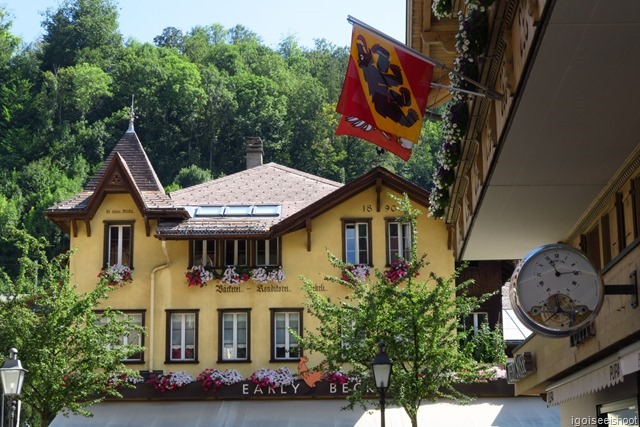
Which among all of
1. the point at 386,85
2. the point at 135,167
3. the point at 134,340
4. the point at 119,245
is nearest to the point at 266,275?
the point at 134,340

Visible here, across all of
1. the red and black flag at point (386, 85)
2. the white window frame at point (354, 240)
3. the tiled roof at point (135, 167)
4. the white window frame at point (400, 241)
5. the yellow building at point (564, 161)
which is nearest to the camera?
the yellow building at point (564, 161)

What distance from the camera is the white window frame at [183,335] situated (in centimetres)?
3716

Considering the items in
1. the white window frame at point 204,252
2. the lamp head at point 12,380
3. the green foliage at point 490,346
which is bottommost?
the lamp head at point 12,380

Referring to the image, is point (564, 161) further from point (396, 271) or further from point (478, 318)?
point (478, 318)

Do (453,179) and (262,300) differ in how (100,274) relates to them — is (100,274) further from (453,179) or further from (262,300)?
(453,179)

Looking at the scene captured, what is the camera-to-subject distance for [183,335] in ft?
123

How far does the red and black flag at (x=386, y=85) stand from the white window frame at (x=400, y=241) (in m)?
20.4

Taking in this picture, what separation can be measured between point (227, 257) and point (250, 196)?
3.45m

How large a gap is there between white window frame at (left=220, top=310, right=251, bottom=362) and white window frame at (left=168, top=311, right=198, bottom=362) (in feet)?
2.58

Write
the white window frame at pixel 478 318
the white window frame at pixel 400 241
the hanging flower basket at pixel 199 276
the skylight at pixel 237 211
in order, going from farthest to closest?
the white window frame at pixel 478 318 → the skylight at pixel 237 211 → the white window frame at pixel 400 241 → the hanging flower basket at pixel 199 276

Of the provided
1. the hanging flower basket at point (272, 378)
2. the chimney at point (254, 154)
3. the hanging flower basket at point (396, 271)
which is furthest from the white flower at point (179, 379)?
the chimney at point (254, 154)

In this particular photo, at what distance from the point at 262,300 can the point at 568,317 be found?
2417 centimetres

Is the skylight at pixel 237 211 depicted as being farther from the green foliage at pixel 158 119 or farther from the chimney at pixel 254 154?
the green foliage at pixel 158 119

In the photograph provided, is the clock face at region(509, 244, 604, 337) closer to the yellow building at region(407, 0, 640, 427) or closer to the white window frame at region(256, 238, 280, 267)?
the yellow building at region(407, 0, 640, 427)
